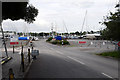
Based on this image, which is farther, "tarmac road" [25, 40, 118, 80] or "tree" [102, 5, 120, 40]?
"tree" [102, 5, 120, 40]

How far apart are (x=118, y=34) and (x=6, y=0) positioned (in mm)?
12946

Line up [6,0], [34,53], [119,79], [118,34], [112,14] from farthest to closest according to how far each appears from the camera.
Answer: [112,14], [118,34], [34,53], [119,79], [6,0]

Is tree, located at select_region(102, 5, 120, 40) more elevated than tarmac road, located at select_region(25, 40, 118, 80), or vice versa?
tree, located at select_region(102, 5, 120, 40)

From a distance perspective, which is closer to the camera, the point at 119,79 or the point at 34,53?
the point at 119,79

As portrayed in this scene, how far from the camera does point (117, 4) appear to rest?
18375mm

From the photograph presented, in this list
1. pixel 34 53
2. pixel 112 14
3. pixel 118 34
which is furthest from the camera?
pixel 112 14

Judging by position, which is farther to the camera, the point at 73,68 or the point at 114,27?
the point at 114,27

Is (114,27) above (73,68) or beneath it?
above

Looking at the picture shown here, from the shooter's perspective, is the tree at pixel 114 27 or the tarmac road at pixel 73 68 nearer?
the tarmac road at pixel 73 68

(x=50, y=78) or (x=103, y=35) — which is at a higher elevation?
(x=103, y=35)

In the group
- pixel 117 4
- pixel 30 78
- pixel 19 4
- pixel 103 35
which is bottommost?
pixel 30 78

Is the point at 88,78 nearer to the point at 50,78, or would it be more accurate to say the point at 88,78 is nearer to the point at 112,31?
the point at 50,78

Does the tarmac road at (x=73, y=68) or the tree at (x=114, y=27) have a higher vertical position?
the tree at (x=114, y=27)

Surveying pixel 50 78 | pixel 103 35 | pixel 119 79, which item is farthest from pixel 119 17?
pixel 50 78
